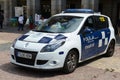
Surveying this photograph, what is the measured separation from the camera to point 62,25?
8055 millimetres

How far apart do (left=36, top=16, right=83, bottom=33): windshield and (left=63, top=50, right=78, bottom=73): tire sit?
69 cm

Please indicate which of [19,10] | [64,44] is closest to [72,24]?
[64,44]

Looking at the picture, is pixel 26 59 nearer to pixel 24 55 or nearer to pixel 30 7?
pixel 24 55

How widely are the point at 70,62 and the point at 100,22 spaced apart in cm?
228

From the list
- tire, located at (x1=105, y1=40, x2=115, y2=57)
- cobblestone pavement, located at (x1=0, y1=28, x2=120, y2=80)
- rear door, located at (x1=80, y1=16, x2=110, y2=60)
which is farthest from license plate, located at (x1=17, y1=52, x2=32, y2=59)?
tire, located at (x1=105, y1=40, x2=115, y2=57)

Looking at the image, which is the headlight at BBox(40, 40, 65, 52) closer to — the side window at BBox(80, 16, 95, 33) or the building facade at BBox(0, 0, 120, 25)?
the side window at BBox(80, 16, 95, 33)

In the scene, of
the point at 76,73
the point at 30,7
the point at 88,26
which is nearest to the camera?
the point at 76,73

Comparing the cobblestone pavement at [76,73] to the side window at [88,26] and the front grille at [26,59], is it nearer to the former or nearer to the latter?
the front grille at [26,59]

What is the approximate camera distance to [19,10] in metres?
27.7

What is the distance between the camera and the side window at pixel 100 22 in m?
8.82

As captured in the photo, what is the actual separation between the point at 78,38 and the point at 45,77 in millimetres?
1443

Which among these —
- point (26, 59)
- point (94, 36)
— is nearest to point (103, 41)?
point (94, 36)

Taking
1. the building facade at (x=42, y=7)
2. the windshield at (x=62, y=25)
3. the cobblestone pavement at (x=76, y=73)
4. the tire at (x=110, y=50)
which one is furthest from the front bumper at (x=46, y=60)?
the building facade at (x=42, y=7)

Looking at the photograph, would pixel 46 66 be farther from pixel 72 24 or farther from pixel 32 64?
pixel 72 24
